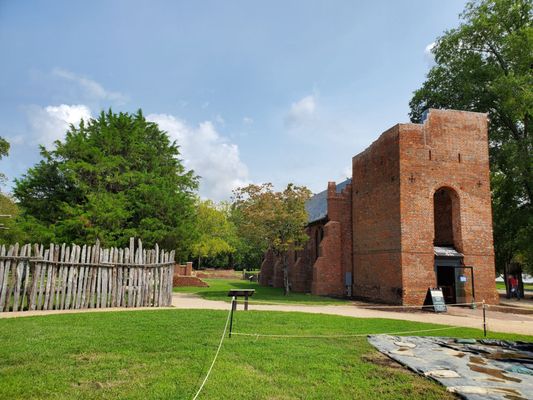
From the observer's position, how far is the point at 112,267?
1427 cm

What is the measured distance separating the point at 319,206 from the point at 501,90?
50.1 feet

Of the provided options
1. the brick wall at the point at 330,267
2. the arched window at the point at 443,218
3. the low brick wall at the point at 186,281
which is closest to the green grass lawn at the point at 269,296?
the brick wall at the point at 330,267

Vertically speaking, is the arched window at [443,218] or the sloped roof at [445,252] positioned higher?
the arched window at [443,218]

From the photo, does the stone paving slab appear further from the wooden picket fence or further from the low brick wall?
the low brick wall

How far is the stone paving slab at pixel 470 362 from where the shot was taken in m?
5.51

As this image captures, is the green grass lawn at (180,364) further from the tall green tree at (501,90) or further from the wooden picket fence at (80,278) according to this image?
the tall green tree at (501,90)

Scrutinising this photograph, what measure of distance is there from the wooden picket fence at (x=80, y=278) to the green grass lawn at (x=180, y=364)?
99.2 inches

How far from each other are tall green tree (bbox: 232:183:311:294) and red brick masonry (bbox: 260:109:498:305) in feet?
13.7

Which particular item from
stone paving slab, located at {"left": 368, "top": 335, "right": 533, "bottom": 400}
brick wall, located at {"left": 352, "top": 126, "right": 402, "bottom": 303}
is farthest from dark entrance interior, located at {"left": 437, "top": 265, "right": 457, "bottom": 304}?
stone paving slab, located at {"left": 368, "top": 335, "right": 533, "bottom": 400}

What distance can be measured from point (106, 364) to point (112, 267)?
28.1ft

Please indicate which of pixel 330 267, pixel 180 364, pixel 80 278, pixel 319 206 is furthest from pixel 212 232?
pixel 180 364

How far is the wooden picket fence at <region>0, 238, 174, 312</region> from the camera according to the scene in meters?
12.3

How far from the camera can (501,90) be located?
22.0 meters

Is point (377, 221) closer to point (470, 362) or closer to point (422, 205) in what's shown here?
point (422, 205)
